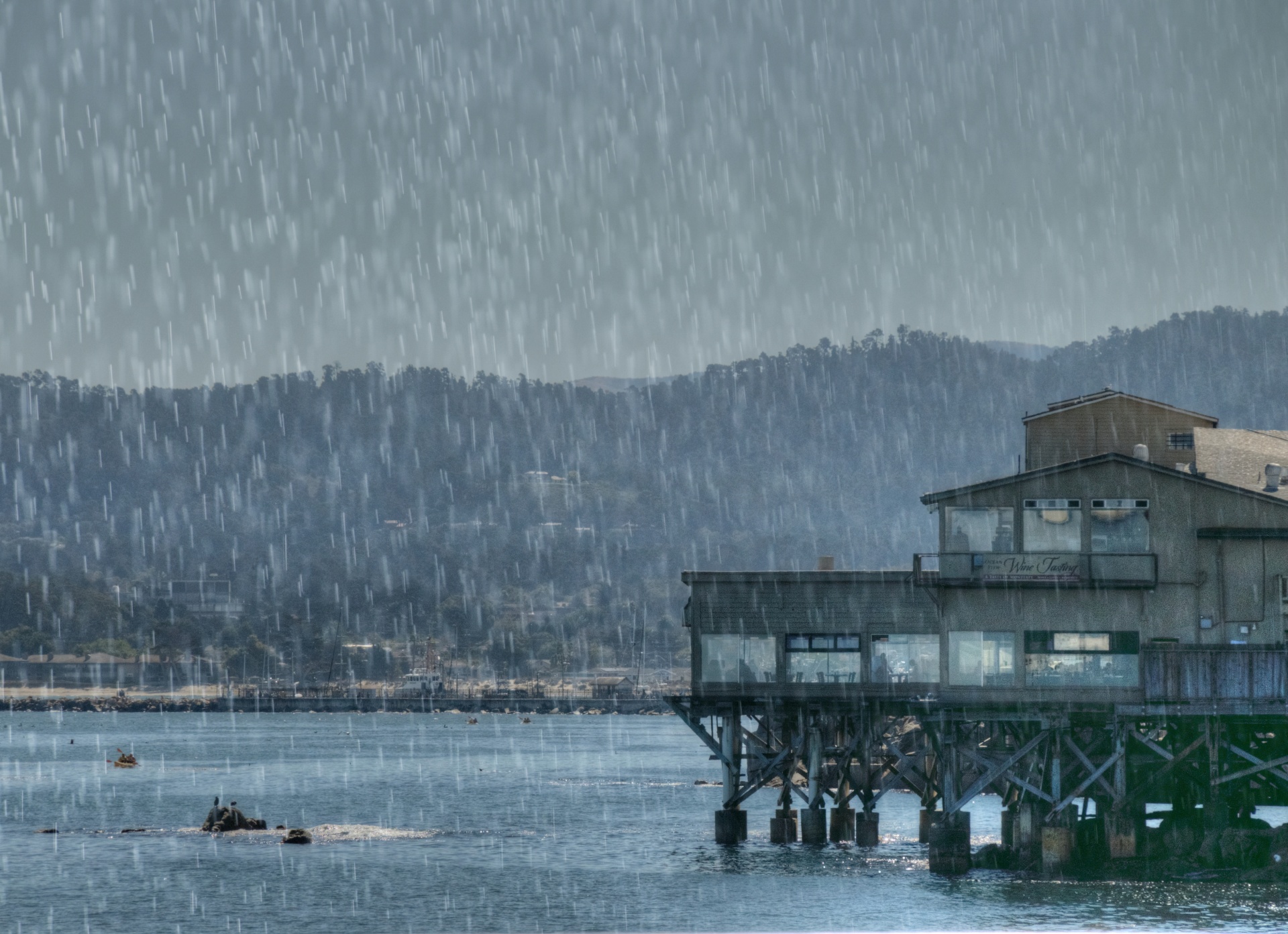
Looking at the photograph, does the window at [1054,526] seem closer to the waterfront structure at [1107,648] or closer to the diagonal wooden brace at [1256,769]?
the waterfront structure at [1107,648]

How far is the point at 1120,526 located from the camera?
5331cm

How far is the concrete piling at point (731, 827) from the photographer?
67.1 metres

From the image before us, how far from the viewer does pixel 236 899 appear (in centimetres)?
6016

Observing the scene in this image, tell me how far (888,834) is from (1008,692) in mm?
24178

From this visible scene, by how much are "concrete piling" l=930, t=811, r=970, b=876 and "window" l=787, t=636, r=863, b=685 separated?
309 inches

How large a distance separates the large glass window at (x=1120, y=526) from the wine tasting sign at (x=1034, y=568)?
3.26 feet

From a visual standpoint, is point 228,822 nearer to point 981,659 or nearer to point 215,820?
point 215,820

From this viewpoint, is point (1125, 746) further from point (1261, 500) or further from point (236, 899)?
point (236, 899)

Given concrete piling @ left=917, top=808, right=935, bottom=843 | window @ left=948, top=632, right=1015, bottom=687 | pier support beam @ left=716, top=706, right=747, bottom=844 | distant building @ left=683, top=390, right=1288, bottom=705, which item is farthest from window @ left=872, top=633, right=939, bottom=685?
concrete piling @ left=917, top=808, right=935, bottom=843

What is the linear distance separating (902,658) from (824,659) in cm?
286

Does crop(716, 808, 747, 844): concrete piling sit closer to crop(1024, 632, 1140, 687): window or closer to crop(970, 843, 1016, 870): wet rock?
crop(970, 843, 1016, 870): wet rock

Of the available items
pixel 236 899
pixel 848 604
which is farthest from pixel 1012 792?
pixel 236 899

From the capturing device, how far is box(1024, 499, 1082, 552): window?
→ 53.4 m

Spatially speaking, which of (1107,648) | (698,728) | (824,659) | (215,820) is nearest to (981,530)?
(1107,648)
